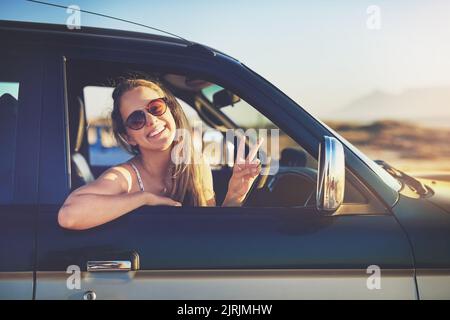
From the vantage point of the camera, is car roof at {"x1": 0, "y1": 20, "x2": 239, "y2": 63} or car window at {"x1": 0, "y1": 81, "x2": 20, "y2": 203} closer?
car window at {"x1": 0, "y1": 81, "x2": 20, "y2": 203}

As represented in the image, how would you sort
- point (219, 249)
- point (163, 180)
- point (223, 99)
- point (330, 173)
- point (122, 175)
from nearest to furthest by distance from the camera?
point (330, 173) < point (219, 249) < point (122, 175) < point (163, 180) < point (223, 99)

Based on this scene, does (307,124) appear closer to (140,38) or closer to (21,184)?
(140,38)

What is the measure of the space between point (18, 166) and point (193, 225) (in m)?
0.63

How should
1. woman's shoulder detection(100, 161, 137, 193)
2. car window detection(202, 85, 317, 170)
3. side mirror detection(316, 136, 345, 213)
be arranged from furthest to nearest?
car window detection(202, 85, 317, 170), woman's shoulder detection(100, 161, 137, 193), side mirror detection(316, 136, 345, 213)

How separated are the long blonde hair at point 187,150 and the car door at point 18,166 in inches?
14.3

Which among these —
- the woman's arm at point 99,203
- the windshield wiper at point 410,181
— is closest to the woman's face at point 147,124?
the woman's arm at point 99,203

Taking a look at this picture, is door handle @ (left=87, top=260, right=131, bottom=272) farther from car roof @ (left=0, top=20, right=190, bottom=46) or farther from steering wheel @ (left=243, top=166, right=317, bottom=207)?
car roof @ (left=0, top=20, right=190, bottom=46)

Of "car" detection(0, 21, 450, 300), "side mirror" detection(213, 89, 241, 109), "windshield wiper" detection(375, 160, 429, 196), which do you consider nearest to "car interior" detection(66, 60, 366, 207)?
"side mirror" detection(213, 89, 241, 109)

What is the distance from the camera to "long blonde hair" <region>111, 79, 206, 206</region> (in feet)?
8.07

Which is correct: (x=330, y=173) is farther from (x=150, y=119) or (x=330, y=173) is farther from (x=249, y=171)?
(x=150, y=119)

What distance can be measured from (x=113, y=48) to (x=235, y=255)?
87 cm

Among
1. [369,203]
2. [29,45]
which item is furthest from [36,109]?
[369,203]

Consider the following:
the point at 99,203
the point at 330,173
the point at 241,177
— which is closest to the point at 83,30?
the point at 99,203

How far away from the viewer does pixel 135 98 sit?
2.43 metres
